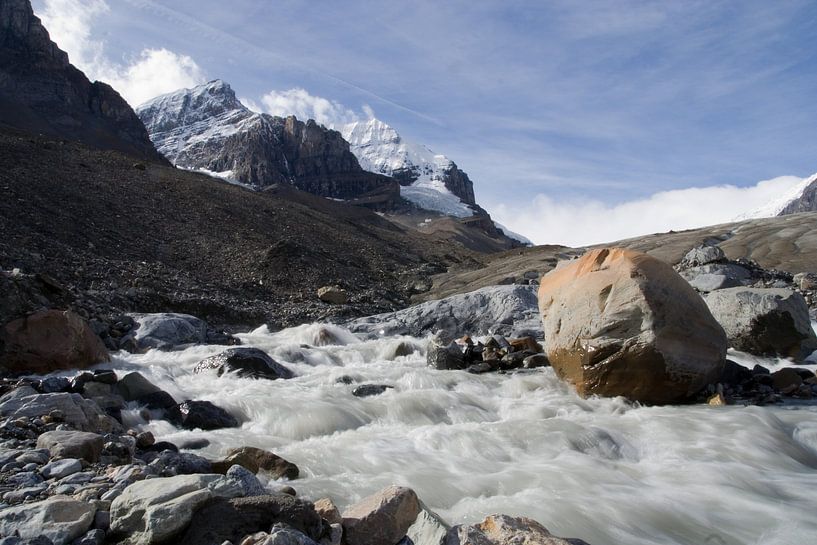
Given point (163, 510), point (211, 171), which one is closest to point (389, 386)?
point (163, 510)

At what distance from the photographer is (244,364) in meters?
12.0

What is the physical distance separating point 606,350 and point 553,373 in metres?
2.11

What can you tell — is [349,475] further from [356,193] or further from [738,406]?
[356,193]

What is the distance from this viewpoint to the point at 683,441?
8.14m

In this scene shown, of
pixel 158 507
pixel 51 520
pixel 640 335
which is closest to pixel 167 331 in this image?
pixel 640 335

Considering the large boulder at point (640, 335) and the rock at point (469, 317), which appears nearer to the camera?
the large boulder at point (640, 335)

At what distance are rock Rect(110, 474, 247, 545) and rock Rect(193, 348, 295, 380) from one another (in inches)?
304

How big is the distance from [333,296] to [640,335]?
17.3m

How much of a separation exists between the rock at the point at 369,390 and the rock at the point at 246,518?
6592 mm

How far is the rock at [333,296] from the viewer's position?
25.2 m

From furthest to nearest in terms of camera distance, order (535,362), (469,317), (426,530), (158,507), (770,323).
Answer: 1. (469,317)
2. (535,362)
3. (770,323)
4. (426,530)
5. (158,507)

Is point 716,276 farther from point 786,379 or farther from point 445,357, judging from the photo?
point 445,357

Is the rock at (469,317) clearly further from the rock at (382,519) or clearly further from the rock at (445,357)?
the rock at (382,519)

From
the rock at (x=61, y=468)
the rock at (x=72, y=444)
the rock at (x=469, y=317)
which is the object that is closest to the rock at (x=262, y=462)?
the rock at (x=72, y=444)
